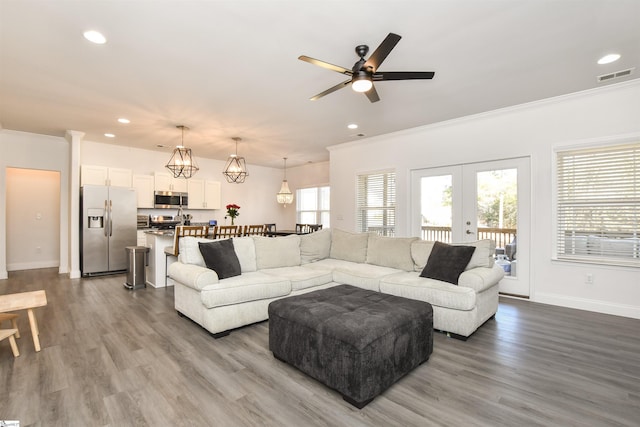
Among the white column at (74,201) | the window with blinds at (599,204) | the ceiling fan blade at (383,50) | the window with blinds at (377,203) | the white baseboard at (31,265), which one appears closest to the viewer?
the ceiling fan blade at (383,50)

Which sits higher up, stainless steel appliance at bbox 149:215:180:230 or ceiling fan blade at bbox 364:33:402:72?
ceiling fan blade at bbox 364:33:402:72

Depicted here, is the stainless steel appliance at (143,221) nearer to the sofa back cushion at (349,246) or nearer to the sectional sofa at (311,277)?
the sectional sofa at (311,277)

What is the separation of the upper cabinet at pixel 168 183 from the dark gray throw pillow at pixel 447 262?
623 cm

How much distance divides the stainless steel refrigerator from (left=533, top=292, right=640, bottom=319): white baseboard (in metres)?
7.43

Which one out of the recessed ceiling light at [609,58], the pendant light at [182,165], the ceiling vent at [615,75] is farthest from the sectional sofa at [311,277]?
the pendant light at [182,165]

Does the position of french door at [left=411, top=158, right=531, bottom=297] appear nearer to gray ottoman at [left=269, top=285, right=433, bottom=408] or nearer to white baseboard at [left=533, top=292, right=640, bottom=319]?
white baseboard at [left=533, top=292, right=640, bottom=319]

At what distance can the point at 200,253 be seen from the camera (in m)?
3.58

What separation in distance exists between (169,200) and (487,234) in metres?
6.73

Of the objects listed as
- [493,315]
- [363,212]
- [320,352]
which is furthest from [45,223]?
[493,315]

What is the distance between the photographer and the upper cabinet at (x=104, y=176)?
610cm

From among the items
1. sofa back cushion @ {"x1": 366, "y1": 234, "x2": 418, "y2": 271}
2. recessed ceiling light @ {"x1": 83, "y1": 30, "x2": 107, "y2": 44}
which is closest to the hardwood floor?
sofa back cushion @ {"x1": 366, "y1": 234, "x2": 418, "y2": 271}

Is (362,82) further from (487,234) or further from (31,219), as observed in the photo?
(31,219)

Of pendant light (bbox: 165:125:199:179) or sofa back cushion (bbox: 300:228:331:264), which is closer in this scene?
sofa back cushion (bbox: 300:228:331:264)

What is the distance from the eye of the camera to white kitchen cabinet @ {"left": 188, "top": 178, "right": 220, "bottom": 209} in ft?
25.0
